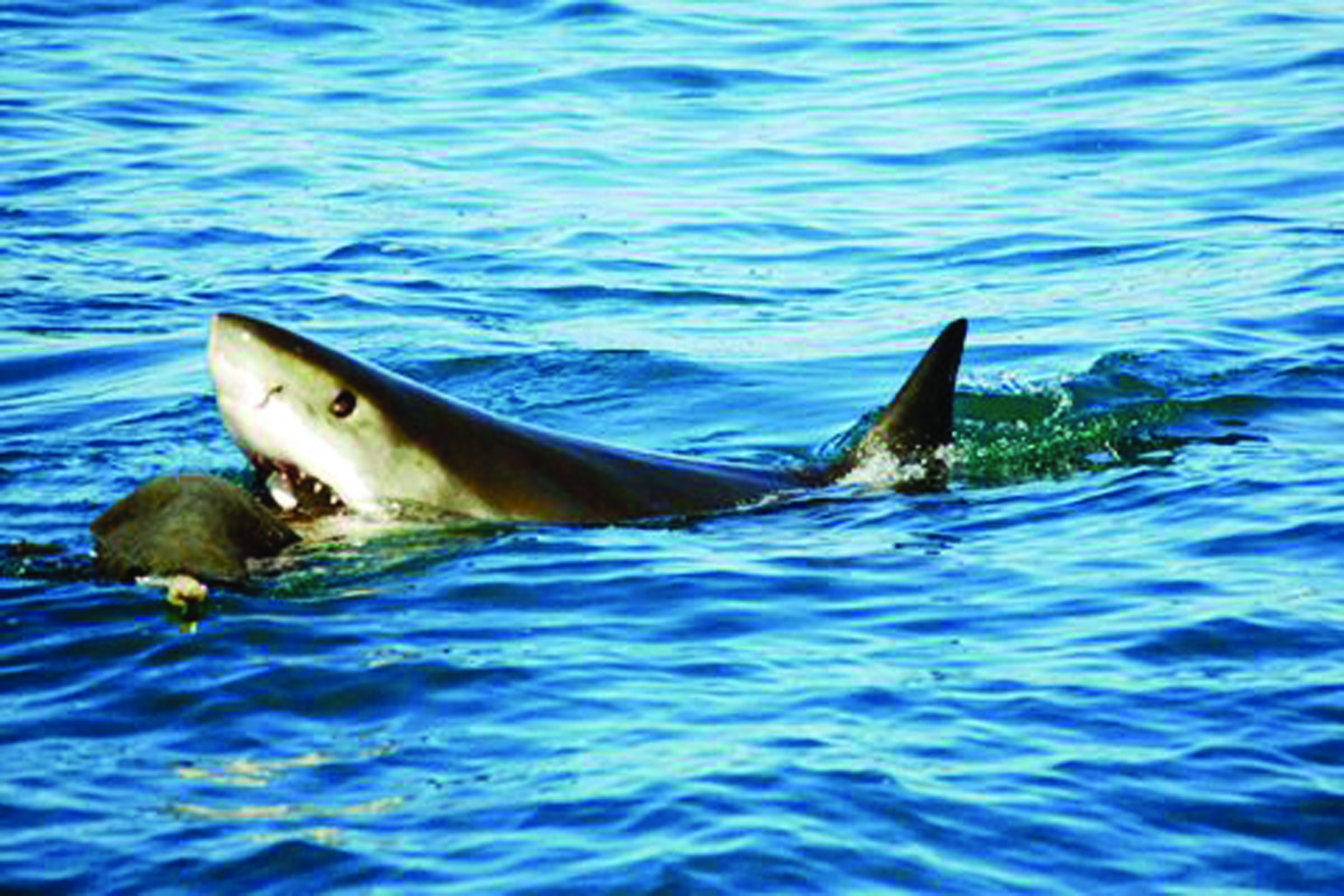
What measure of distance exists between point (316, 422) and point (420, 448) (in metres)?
0.39

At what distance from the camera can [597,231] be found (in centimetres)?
1631

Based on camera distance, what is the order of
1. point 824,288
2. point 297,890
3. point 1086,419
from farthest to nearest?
point 824,288
point 1086,419
point 297,890

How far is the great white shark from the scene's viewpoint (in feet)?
26.9

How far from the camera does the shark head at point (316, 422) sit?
8156 mm

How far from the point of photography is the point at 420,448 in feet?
27.6

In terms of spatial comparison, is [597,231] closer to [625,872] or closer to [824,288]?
[824,288]

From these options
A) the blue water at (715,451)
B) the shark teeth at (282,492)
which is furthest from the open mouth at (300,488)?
the blue water at (715,451)

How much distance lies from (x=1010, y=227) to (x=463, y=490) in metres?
8.38

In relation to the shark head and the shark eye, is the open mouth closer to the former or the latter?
the shark head

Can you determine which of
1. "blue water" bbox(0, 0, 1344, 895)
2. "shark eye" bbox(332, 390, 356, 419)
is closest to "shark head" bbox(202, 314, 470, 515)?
"shark eye" bbox(332, 390, 356, 419)

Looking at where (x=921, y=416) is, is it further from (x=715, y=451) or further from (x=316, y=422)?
(x=316, y=422)

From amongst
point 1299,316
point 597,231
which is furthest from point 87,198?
point 1299,316

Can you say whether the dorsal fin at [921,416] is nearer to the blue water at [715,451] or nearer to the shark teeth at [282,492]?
the blue water at [715,451]

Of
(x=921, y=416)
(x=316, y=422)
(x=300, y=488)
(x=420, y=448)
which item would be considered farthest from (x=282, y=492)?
(x=921, y=416)
